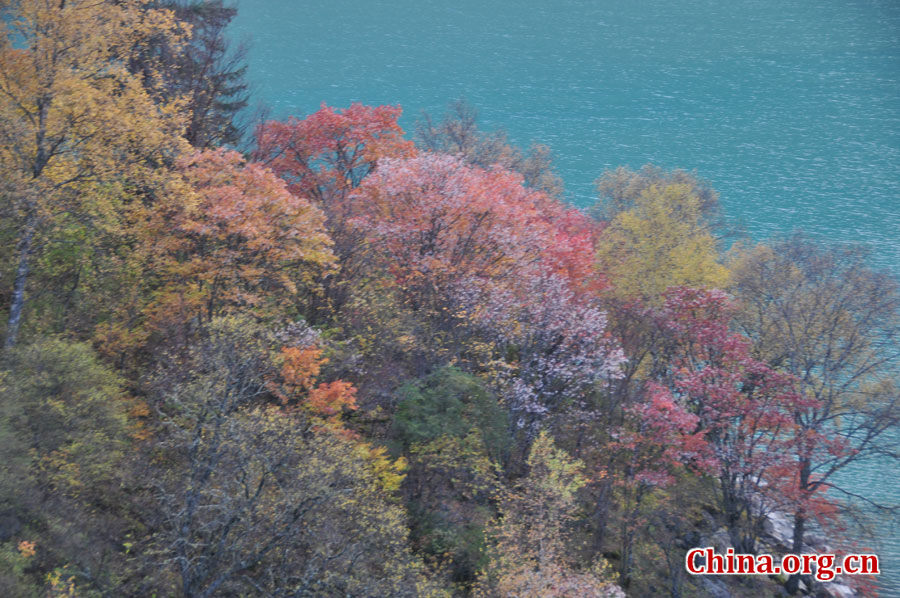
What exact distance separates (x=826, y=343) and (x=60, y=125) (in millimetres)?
39399

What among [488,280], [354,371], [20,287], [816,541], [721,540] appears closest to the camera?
[20,287]

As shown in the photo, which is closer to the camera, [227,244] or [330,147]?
[227,244]

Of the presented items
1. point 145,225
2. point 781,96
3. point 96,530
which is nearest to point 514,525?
point 96,530

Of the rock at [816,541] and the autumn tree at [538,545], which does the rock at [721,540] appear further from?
the autumn tree at [538,545]

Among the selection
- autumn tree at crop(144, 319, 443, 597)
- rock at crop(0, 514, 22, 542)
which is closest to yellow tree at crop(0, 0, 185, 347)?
rock at crop(0, 514, 22, 542)

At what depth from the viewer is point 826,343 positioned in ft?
115

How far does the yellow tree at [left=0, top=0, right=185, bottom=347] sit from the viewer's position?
75.9 feet

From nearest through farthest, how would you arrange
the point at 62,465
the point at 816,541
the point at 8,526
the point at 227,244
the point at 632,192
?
the point at 8,526, the point at 62,465, the point at 227,244, the point at 816,541, the point at 632,192

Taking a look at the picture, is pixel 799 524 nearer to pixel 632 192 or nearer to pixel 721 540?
pixel 721 540

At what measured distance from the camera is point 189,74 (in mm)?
41562

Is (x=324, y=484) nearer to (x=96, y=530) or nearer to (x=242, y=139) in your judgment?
(x=96, y=530)

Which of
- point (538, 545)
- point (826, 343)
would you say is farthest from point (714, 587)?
point (538, 545)

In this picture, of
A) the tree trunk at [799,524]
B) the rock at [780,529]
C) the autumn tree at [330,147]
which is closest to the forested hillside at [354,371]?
the tree trunk at [799,524]

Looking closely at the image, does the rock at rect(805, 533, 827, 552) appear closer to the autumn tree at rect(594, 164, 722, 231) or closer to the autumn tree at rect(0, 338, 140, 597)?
the autumn tree at rect(594, 164, 722, 231)
